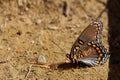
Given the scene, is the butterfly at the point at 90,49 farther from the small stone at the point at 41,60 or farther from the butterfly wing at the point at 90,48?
the small stone at the point at 41,60

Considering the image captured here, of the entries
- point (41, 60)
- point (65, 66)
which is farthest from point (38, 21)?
point (65, 66)

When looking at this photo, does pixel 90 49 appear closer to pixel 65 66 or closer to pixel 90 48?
pixel 90 48

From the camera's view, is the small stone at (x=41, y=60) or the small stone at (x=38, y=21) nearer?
the small stone at (x=41, y=60)

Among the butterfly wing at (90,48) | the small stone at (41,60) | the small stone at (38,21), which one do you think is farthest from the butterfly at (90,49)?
the small stone at (38,21)

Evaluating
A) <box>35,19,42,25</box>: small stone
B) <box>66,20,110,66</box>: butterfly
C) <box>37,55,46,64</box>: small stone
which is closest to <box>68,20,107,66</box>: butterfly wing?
<box>66,20,110,66</box>: butterfly

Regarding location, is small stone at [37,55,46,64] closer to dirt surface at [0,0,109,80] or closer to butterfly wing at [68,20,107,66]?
dirt surface at [0,0,109,80]

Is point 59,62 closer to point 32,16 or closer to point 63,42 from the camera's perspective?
point 63,42

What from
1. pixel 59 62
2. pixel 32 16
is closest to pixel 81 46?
pixel 59 62
